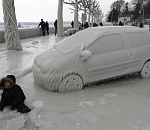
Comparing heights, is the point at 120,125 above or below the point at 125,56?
below

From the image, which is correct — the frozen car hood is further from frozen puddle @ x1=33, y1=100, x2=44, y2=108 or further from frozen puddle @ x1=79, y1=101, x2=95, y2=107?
frozen puddle @ x1=79, y1=101, x2=95, y2=107

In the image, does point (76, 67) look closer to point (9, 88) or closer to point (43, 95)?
point (43, 95)

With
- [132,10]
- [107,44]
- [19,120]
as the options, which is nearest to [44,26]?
[107,44]

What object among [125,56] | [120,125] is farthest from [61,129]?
[125,56]

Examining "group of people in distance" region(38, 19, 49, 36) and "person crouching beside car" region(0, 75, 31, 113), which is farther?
"group of people in distance" region(38, 19, 49, 36)

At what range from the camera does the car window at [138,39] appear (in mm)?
6625

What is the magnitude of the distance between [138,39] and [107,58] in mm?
1250

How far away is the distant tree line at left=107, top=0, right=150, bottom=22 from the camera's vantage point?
226ft

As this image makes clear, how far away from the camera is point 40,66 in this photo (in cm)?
597

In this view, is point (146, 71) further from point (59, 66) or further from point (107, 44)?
point (59, 66)

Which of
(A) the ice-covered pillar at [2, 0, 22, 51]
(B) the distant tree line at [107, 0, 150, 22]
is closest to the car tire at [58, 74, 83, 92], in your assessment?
(A) the ice-covered pillar at [2, 0, 22, 51]

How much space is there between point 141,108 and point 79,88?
62.7 inches

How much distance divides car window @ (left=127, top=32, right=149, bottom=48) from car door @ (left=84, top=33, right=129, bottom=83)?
0.31m

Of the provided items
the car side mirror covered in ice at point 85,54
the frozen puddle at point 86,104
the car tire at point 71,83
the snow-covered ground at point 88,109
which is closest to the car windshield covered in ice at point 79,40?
the car side mirror covered in ice at point 85,54
